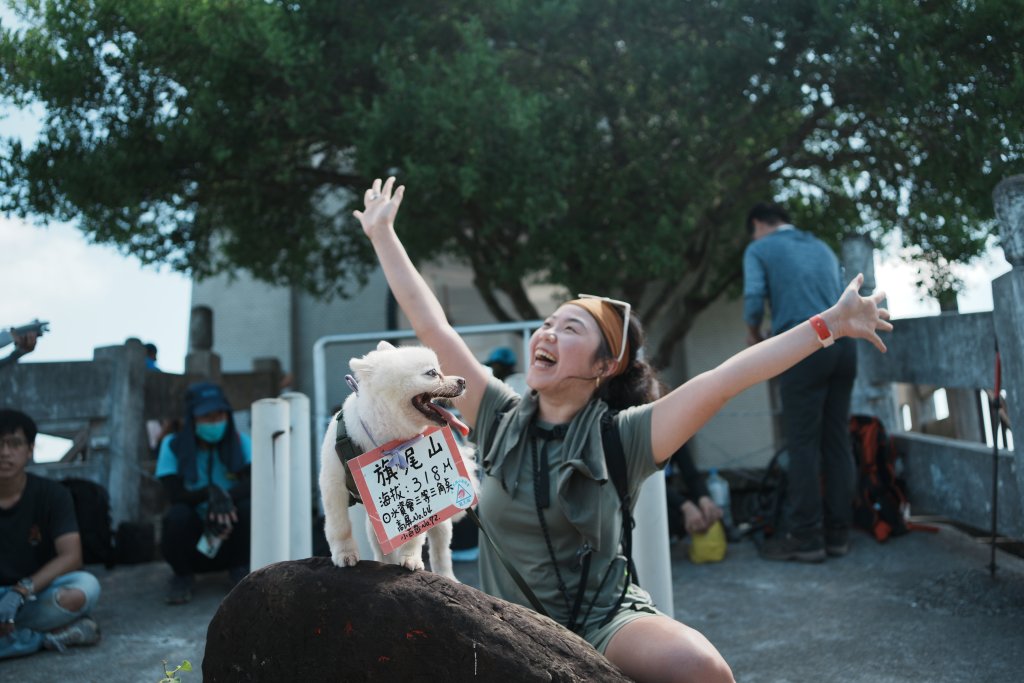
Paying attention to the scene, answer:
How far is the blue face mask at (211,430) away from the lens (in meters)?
5.75

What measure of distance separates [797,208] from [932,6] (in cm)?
410

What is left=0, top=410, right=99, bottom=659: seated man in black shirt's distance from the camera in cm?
425

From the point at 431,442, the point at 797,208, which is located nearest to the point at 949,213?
the point at 797,208

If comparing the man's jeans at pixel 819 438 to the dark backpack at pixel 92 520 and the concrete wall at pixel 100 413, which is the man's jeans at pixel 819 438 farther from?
the concrete wall at pixel 100 413

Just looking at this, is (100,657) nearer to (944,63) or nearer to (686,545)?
(686,545)

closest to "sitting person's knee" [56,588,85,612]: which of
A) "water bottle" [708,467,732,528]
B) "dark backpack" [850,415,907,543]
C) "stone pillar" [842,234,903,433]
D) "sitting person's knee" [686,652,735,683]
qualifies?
"sitting person's knee" [686,652,735,683]

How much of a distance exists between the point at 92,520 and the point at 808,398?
4.99 m

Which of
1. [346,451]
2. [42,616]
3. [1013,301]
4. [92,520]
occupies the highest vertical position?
[1013,301]

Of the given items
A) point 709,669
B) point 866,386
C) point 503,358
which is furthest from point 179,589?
point 866,386

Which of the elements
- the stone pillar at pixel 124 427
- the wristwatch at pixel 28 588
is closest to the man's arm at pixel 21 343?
the wristwatch at pixel 28 588

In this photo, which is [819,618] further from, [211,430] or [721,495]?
[211,430]

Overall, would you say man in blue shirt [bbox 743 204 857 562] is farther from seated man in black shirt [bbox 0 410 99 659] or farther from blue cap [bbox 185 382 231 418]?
seated man in black shirt [bbox 0 410 99 659]

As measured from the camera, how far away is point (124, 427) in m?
6.62

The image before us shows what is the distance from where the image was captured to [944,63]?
255 inches
